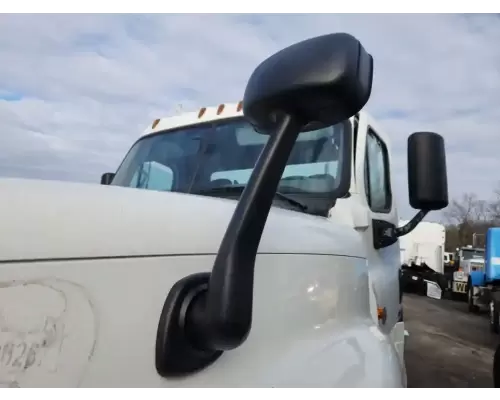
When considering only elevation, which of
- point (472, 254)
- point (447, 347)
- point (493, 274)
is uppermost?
point (472, 254)

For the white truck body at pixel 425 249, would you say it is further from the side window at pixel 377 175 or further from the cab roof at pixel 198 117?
the cab roof at pixel 198 117

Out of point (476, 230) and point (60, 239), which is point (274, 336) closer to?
point (60, 239)

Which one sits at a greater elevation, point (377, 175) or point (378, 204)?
point (377, 175)

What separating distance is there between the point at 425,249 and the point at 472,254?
63.2 inches

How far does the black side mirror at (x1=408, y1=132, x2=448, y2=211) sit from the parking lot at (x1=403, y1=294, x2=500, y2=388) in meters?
3.27

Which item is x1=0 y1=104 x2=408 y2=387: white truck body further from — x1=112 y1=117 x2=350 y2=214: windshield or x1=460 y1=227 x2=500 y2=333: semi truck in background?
x1=460 y1=227 x2=500 y2=333: semi truck in background

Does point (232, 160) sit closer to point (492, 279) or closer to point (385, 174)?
point (385, 174)

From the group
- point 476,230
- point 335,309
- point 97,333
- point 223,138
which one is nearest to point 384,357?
point 335,309

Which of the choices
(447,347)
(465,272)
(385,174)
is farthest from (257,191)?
(465,272)

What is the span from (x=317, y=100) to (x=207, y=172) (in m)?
1.40

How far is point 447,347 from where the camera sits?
810 cm

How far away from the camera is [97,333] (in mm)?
789

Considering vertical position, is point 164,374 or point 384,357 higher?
point 164,374
